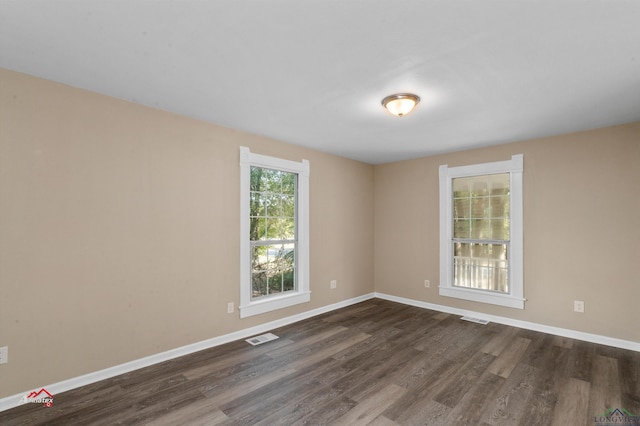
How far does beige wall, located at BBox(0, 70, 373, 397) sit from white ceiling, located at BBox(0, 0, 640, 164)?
0.30 m

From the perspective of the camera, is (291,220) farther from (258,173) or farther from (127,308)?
(127,308)

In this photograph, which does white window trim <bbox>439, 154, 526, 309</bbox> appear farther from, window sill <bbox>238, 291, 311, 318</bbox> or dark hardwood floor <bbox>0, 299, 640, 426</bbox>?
window sill <bbox>238, 291, 311, 318</bbox>

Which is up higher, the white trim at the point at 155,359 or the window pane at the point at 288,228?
the window pane at the point at 288,228

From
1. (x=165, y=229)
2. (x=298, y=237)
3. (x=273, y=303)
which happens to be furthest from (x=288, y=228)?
(x=165, y=229)

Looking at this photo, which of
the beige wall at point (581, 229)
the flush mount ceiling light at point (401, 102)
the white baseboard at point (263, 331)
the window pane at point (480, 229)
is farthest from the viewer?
the window pane at point (480, 229)

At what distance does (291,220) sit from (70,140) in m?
2.61

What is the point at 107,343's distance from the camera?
2.71 m

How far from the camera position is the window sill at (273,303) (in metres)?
3.74

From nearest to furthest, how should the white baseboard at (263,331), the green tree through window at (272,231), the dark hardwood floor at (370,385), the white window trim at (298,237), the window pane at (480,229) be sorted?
the dark hardwood floor at (370,385) < the white baseboard at (263,331) < the white window trim at (298,237) < the green tree through window at (272,231) < the window pane at (480,229)

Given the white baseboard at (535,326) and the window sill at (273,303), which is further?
the window sill at (273,303)

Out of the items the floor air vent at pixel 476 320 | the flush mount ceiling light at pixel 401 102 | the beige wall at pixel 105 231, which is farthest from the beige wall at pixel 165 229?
the flush mount ceiling light at pixel 401 102

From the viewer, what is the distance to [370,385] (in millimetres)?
2646

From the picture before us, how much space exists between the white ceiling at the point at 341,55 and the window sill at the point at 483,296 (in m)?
2.32

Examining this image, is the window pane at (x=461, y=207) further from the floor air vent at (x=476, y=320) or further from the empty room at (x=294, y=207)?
the floor air vent at (x=476, y=320)
